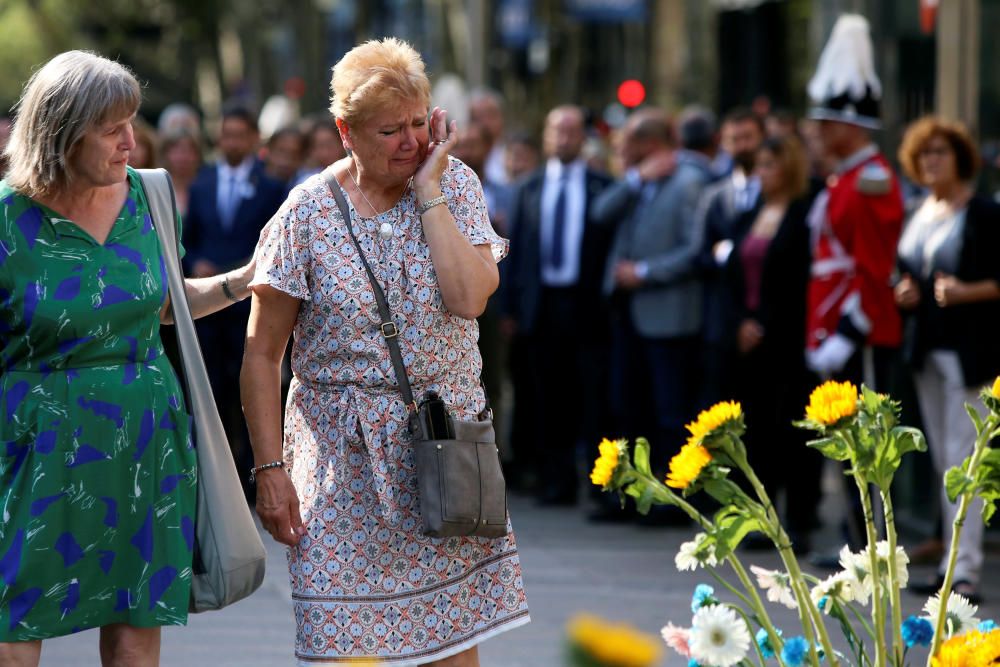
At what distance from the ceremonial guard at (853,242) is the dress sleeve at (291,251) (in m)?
4.09

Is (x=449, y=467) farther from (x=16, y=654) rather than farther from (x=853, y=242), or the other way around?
(x=853, y=242)

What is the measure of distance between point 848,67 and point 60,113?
16.9ft

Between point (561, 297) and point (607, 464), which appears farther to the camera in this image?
point (561, 297)

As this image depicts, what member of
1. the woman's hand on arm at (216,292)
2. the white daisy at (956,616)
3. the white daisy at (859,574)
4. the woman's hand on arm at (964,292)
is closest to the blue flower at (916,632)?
the white daisy at (956,616)

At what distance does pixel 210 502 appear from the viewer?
13.6 feet

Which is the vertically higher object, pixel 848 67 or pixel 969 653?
pixel 848 67

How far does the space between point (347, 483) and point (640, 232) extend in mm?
5631

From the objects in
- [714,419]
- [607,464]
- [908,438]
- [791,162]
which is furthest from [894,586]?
[791,162]

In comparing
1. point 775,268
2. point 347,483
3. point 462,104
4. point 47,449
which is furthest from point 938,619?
point 462,104

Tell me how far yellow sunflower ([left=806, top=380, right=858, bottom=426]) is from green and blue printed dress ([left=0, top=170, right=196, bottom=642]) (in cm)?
156

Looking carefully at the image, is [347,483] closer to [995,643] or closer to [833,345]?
[995,643]

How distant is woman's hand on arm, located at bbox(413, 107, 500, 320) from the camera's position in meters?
4.08

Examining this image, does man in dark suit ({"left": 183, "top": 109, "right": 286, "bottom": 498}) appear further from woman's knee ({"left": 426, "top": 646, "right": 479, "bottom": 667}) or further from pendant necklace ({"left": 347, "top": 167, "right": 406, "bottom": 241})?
woman's knee ({"left": 426, "top": 646, "right": 479, "bottom": 667})

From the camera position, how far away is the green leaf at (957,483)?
11.3 ft
